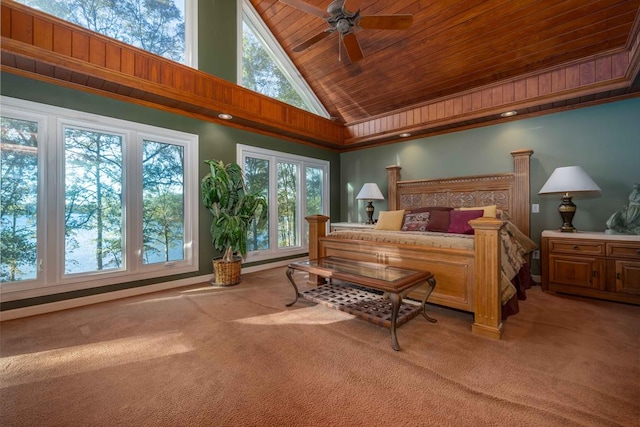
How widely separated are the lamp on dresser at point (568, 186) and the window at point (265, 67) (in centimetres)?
433

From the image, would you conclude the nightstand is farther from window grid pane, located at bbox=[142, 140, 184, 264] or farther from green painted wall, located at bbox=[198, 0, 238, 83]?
green painted wall, located at bbox=[198, 0, 238, 83]

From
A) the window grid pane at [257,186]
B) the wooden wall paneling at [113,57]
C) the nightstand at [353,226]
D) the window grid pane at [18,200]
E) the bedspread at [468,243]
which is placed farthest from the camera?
the nightstand at [353,226]

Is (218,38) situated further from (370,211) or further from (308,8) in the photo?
(370,211)

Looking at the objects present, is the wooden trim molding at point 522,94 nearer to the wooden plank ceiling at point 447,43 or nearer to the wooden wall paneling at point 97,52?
the wooden plank ceiling at point 447,43

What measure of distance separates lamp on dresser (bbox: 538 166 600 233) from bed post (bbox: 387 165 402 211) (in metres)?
2.27

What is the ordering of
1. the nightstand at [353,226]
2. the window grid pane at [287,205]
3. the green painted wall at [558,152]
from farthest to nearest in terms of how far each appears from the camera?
the window grid pane at [287,205] < the nightstand at [353,226] < the green painted wall at [558,152]

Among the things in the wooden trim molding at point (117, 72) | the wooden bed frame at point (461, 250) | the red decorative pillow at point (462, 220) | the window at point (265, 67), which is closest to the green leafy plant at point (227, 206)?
the wooden trim molding at point (117, 72)

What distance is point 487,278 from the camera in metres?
2.22

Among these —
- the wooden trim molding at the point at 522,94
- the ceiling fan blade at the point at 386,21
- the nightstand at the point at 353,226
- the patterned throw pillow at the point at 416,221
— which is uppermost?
the ceiling fan blade at the point at 386,21

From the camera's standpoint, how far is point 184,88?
358 centimetres

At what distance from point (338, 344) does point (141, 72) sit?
3669mm

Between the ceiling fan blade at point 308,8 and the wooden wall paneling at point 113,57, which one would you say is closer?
the ceiling fan blade at point 308,8

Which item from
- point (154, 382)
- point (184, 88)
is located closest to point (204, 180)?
point (184, 88)

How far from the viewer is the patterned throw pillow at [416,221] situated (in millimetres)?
3898
